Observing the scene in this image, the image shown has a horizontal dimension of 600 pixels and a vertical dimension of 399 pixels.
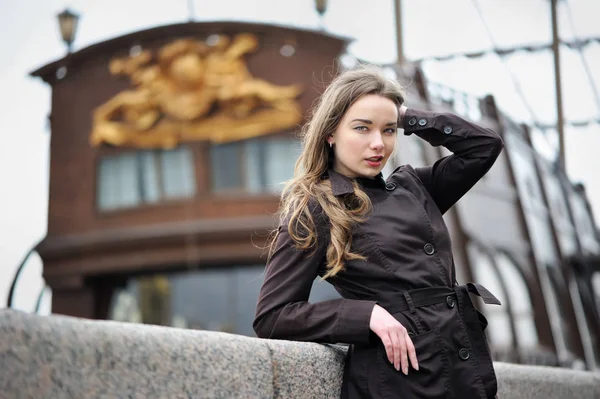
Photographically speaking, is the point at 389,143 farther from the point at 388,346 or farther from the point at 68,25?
the point at 68,25

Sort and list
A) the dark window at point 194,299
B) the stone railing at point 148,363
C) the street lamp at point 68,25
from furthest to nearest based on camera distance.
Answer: the street lamp at point 68,25 → the dark window at point 194,299 → the stone railing at point 148,363

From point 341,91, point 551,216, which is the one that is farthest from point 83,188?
point 341,91

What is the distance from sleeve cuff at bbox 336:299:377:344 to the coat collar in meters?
0.28

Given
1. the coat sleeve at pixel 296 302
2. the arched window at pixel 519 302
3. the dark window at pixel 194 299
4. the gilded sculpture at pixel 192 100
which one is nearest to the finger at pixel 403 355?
the coat sleeve at pixel 296 302

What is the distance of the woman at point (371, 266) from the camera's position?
7.29 ft

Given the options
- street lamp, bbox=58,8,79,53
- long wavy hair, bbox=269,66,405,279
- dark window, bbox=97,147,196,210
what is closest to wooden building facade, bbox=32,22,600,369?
dark window, bbox=97,147,196,210

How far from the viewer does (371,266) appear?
91.3 inches

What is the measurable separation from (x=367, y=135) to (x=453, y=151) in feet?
1.11

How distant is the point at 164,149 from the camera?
63.7ft

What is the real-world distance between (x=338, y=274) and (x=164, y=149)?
56.8 feet

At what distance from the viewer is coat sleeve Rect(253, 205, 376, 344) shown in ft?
7.63

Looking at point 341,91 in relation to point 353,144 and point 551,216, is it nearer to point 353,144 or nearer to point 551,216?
point 353,144

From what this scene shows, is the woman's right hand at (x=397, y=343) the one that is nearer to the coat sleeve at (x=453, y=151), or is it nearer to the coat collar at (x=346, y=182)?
the coat collar at (x=346, y=182)

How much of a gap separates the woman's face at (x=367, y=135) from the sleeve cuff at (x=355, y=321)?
1.21ft
